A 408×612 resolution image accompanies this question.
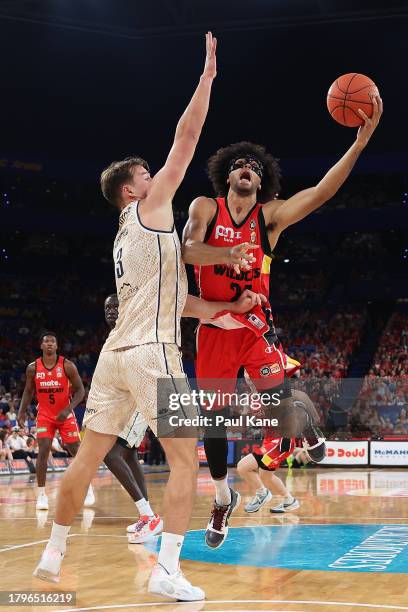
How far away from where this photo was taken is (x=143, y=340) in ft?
15.2

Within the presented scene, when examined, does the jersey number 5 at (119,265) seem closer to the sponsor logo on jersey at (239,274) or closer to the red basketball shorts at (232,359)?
the sponsor logo on jersey at (239,274)

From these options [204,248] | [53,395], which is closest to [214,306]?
[204,248]

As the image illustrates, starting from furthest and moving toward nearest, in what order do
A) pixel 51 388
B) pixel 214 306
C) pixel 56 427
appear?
pixel 51 388
pixel 56 427
pixel 214 306

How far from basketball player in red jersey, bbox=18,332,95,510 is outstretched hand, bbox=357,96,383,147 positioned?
6.26 metres

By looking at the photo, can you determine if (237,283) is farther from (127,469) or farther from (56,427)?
(56,427)

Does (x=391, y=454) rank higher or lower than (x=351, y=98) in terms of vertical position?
lower

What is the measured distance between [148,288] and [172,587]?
1670 millimetres

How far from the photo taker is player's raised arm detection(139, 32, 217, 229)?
4695 mm

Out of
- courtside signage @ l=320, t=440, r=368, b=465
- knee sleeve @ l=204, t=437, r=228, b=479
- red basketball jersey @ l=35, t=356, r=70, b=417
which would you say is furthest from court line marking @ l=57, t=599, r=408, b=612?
courtside signage @ l=320, t=440, r=368, b=465

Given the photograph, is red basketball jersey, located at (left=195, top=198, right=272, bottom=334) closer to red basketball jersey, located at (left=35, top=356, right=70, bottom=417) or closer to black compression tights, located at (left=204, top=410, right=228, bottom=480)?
black compression tights, located at (left=204, top=410, right=228, bottom=480)

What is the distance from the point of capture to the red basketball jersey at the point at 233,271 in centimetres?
604

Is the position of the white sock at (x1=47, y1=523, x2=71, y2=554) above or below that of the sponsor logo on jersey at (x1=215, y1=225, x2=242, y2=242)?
below

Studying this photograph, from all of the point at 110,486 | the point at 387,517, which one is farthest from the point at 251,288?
the point at 110,486

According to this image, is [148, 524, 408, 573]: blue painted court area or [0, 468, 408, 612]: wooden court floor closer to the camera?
[0, 468, 408, 612]: wooden court floor
